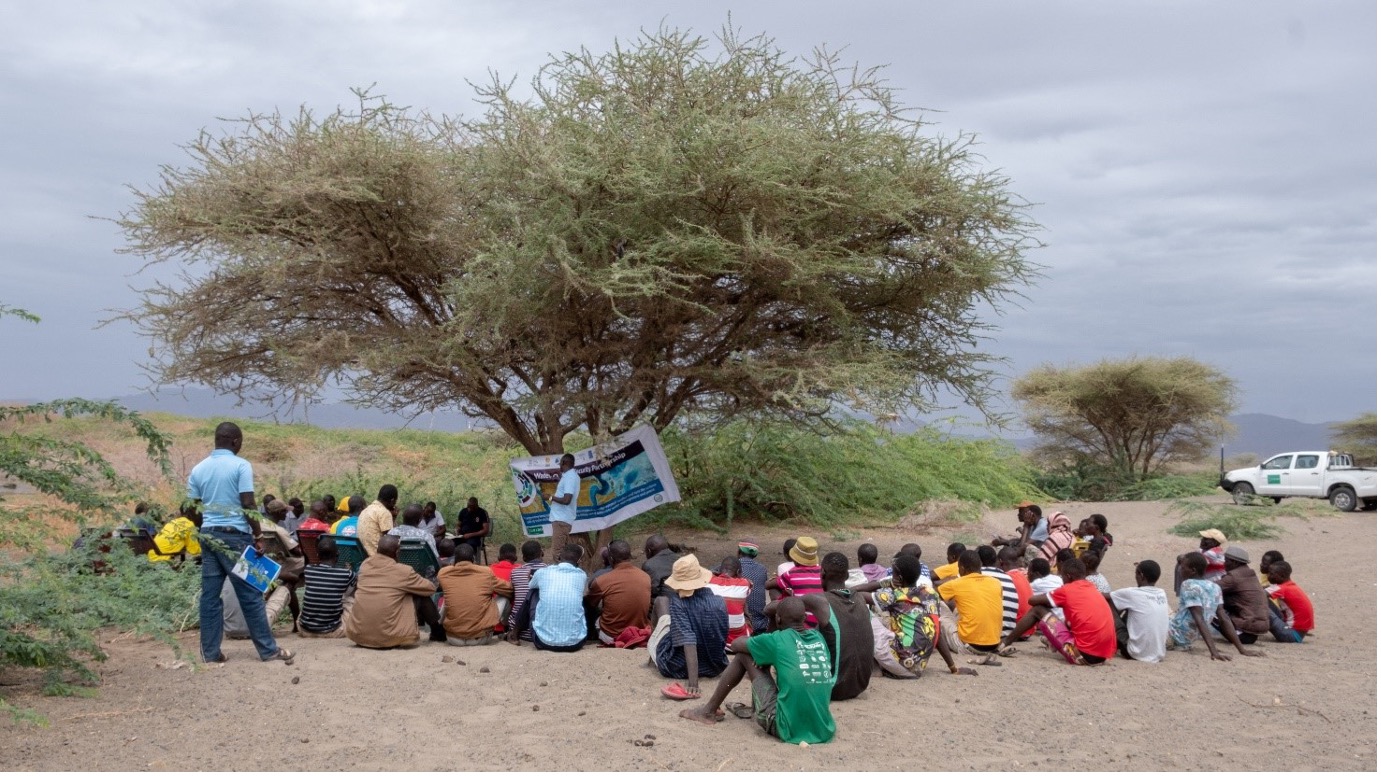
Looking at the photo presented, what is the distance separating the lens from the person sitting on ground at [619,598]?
28.4ft

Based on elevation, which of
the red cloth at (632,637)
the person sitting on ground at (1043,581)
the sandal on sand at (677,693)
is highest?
the person sitting on ground at (1043,581)

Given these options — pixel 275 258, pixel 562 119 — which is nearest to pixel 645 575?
pixel 562 119

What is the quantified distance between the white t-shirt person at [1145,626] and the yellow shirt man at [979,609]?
1.01 m

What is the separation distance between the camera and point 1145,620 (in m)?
8.48

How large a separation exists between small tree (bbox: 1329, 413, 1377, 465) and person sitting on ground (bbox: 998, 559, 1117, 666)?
32.6 m

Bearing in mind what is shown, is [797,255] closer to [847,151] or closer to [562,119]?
[847,151]

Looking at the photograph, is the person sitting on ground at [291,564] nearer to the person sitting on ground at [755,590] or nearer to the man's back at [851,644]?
the person sitting on ground at [755,590]

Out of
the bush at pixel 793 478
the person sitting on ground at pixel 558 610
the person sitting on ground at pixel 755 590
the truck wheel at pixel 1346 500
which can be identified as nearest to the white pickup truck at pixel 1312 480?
the truck wheel at pixel 1346 500

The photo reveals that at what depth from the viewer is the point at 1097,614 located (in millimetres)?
8359

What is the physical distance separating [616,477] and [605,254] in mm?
2747

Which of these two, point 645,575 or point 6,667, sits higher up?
point 645,575

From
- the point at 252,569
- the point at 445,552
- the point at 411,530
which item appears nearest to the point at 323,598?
the point at 411,530

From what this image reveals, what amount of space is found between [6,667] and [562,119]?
723cm

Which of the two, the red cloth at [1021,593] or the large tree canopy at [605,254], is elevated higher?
the large tree canopy at [605,254]
